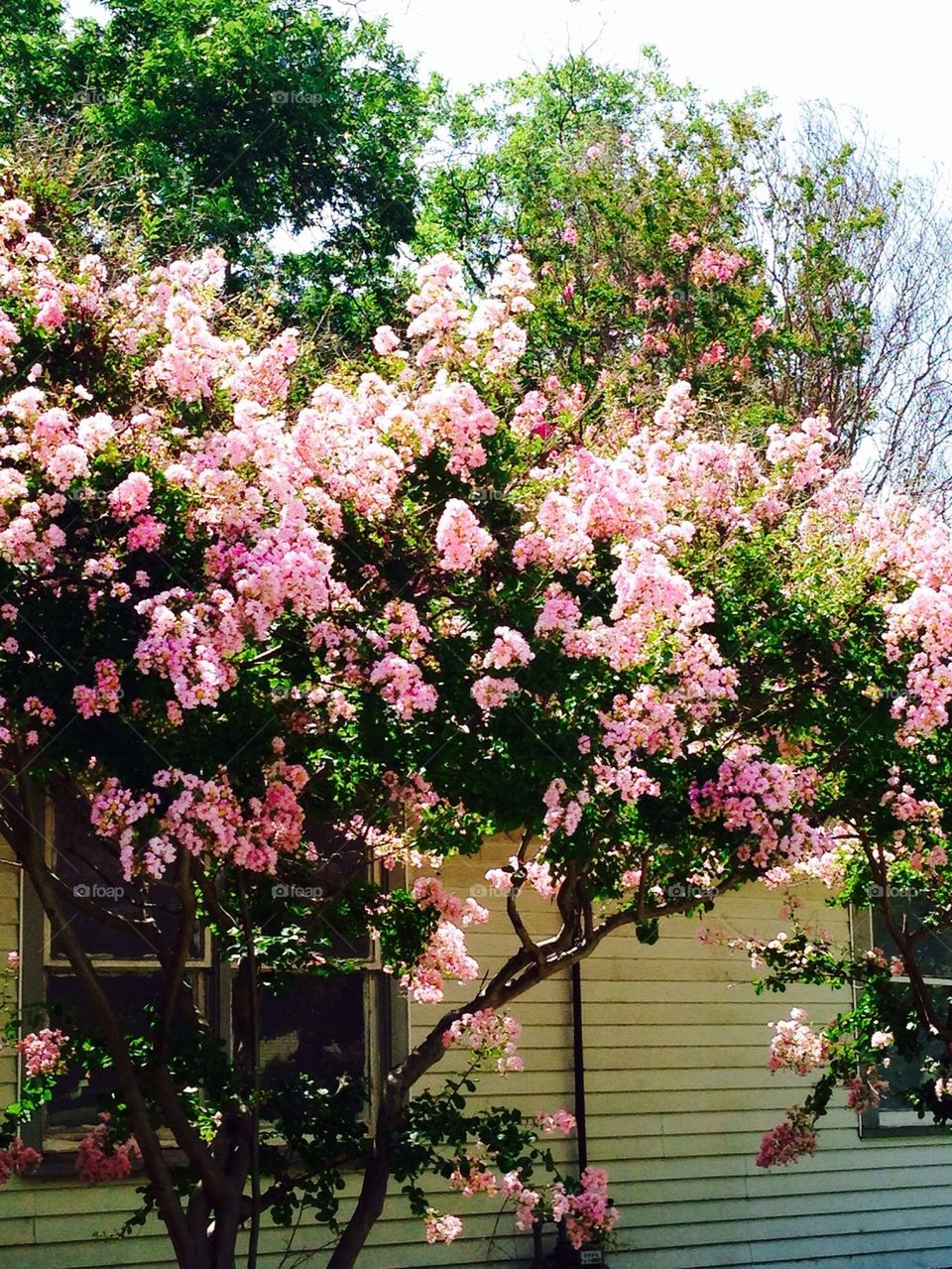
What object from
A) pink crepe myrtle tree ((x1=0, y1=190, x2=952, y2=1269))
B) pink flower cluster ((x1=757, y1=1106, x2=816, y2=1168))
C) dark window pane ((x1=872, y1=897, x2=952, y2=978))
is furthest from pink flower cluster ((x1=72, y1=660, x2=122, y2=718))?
dark window pane ((x1=872, y1=897, x2=952, y2=978))

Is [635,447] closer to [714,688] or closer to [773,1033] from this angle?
[714,688]

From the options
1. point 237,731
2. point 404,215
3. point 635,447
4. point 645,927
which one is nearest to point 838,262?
point 404,215

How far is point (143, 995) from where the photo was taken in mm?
8578

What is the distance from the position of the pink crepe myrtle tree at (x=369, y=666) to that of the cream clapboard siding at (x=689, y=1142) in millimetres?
1744

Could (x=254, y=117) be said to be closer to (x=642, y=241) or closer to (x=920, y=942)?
(x=642, y=241)

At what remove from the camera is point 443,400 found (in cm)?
645

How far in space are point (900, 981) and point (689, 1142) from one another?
2.49 metres

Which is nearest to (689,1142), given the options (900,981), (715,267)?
(900,981)

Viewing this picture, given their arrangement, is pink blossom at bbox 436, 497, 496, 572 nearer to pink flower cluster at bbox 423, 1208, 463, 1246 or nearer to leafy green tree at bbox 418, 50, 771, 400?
pink flower cluster at bbox 423, 1208, 463, 1246

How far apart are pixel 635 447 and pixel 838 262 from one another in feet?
41.6

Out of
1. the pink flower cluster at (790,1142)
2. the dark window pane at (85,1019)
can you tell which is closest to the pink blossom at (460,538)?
the dark window pane at (85,1019)

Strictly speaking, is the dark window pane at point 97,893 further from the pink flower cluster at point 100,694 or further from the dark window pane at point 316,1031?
the pink flower cluster at point 100,694

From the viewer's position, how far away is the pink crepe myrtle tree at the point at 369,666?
598 centimetres

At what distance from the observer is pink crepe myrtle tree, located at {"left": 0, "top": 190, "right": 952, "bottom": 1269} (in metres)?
5.98
